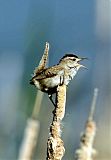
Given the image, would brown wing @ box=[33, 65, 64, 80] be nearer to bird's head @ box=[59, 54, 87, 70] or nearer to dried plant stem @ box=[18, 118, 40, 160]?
bird's head @ box=[59, 54, 87, 70]

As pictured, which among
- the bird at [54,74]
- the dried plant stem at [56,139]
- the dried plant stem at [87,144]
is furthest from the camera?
the bird at [54,74]

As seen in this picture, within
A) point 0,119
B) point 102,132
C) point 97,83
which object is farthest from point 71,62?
point 0,119

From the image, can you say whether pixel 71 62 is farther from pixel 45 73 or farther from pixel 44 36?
pixel 44 36

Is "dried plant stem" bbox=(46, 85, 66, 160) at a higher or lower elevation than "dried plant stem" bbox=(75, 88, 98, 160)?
lower

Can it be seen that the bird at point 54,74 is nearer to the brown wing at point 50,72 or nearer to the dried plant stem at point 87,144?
the brown wing at point 50,72

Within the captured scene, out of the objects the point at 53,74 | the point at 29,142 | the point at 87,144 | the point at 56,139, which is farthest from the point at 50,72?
the point at 56,139

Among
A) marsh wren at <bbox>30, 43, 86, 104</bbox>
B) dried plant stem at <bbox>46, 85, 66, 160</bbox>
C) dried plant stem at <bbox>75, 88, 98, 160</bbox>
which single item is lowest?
dried plant stem at <bbox>46, 85, 66, 160</bbox>

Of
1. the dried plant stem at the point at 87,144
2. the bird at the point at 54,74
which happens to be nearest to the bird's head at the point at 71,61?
the bird at the point at 54,74

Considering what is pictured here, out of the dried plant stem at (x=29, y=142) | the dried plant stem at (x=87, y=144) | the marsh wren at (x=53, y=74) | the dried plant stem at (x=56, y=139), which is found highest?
the marsh wren at (x=53, y=74)

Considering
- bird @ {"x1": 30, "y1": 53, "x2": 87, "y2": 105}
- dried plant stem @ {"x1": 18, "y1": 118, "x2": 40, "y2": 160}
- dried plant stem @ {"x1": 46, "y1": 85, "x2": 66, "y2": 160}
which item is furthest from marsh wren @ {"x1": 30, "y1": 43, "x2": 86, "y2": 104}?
dried plant stem @ {"x1": 46, "y1": 85, "x2": 66, "y2": 160}
